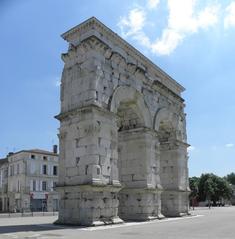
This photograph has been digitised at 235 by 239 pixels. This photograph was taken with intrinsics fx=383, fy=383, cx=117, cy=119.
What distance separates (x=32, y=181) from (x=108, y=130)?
36233mm

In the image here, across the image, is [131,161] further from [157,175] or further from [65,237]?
[65,237]

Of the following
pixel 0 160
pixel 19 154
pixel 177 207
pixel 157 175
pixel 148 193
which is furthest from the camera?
pixel 0 160

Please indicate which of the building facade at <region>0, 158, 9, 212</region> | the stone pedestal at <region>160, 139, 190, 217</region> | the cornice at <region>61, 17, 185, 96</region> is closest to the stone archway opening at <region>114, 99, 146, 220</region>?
the cornice at <region>61, 17, 185, 96</region>

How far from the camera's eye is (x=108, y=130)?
18594 mm

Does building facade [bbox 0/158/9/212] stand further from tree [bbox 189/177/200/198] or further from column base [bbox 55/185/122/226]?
column base [bbox 55/185/122/226]

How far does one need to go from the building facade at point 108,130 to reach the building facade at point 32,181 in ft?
97.2

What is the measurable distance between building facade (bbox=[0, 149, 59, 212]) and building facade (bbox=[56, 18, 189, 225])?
29.6 metres

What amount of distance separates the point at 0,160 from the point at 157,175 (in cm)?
4600

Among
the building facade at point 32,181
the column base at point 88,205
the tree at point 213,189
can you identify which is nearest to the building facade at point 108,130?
the column base at point 88,205

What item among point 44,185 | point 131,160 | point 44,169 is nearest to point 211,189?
point 44,185

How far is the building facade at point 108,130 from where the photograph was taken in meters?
17.5

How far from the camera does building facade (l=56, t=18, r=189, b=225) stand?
1745 centimetres

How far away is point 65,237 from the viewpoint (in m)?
12.6

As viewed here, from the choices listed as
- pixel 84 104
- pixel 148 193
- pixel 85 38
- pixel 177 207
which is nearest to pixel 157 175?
pixel 148 193
